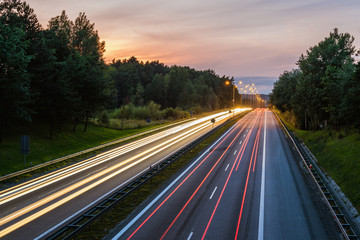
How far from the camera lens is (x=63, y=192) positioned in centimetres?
2080

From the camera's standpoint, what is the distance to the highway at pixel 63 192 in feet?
51.4

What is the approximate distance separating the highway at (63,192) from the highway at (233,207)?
3.91 m

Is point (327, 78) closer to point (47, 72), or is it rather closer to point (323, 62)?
point (323, 62)

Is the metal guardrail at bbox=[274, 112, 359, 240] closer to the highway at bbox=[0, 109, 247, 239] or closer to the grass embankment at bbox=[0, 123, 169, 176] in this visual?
the highway at bbox=[0, 109, 247, 239]

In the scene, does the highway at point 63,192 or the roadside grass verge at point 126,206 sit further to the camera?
the highway at point 63,192

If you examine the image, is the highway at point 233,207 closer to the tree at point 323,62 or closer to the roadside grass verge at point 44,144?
the roadside grass verge at point 44,144

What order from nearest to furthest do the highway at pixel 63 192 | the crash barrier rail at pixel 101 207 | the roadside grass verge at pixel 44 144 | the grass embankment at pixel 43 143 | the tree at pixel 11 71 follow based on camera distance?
the crash barrier rail at pixel 101 207
the highway at pixel 63 192
the roadside grass verge at pixel 44 144
the tree at pixel 11 71
the grass embankment at pixel 43 143

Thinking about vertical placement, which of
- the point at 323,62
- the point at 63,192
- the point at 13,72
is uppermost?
the point at 323,62

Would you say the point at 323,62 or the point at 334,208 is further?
the point at 323,62

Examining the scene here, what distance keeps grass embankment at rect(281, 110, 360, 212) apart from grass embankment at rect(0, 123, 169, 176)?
2769cm

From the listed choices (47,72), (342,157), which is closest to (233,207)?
(342,157)

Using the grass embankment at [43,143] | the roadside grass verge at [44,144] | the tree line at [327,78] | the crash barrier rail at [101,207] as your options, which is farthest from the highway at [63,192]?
the tree line at [327,78]

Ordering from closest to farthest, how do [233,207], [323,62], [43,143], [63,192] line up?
[233,207]
[63,192]
[43,143]
[323,62]

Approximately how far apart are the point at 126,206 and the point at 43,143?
860 inches
